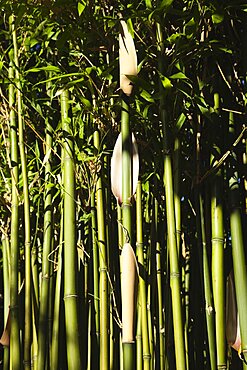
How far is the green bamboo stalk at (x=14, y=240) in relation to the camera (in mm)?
1668

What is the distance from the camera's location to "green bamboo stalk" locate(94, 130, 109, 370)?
1521 mm

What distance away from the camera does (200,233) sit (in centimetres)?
157

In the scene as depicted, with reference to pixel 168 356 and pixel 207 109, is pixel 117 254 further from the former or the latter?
pixel 207 109

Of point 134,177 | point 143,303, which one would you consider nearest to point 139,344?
point 143,303

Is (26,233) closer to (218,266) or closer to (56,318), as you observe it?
(56,318)

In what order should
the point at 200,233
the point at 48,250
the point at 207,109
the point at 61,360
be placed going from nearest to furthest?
the point at 207,109
the point at 200,233
the point at 48,250
the point at 61,360

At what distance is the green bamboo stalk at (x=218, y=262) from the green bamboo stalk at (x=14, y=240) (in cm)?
53

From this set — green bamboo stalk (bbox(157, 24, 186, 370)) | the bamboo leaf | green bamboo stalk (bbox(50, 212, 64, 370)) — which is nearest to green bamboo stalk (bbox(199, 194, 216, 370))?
green bamboo stalk (bbox(157, 24, 186, 370))

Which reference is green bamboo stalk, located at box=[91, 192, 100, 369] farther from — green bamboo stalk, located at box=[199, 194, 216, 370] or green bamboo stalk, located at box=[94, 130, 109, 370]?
green bamboo stalk, located at box=[199, 194, 216, 370]

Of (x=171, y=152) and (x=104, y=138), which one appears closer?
(x=171, y=152)

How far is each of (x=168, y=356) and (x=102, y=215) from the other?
1.27 ft

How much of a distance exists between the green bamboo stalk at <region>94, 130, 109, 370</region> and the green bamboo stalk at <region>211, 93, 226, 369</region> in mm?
261

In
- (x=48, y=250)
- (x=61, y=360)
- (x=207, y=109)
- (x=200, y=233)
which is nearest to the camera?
(x=207, y=109)

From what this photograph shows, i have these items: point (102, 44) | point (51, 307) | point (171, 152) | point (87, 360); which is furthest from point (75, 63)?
point (87, 360)
